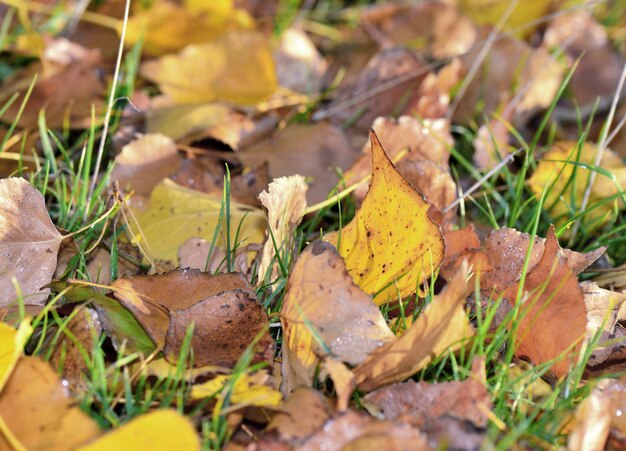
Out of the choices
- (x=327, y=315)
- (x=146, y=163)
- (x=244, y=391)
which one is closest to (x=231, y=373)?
(x=244, y=391)

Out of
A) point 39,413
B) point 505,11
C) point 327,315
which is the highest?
point 505,11

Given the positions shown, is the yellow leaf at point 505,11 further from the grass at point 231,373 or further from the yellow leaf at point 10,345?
the yellow leaf at point 10,345

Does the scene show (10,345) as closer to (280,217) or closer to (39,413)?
(39,413)

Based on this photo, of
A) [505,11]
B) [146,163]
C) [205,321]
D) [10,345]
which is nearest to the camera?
[10,345]

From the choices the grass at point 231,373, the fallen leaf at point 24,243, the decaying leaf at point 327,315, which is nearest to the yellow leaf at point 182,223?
the grass at point 231,373

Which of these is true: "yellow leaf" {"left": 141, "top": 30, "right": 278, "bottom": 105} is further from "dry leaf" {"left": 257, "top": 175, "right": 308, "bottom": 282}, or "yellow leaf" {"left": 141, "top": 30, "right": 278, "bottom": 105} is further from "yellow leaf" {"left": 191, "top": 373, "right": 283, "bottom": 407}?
"yellow leaf" {"left": 191, "top": 373, "right": 283, "bottom": 407}

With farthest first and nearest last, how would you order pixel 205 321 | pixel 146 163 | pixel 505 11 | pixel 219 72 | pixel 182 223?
pixel 505 11, pixel 219 72, pixel 146 163, pixel 182 223, pixel 205 321

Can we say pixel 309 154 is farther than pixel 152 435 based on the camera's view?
Yes
